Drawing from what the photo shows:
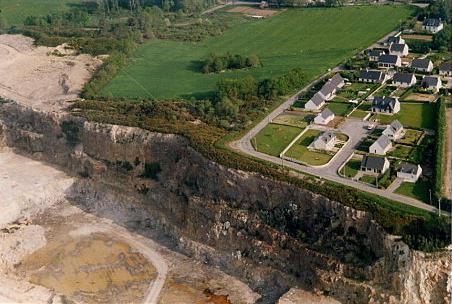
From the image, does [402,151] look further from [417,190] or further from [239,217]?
[239,217]

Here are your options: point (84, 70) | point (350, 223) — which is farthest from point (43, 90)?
point (350, 223)

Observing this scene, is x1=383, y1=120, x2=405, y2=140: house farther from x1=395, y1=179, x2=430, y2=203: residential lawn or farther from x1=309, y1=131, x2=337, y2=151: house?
x1=395, y1=179, x2=430, y2=203: residential lawn

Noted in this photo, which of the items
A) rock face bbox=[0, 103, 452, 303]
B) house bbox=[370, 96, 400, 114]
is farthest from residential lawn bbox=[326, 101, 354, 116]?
rock face bbox=[0, 103, 452, 303]

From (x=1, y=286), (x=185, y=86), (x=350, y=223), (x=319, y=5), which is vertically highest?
Result: (x=319, y=5)

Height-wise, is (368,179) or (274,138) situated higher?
(274,138)

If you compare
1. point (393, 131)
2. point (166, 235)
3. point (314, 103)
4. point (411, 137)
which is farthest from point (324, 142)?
point (166, 235)

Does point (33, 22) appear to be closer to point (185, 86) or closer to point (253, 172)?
point (185, 86)

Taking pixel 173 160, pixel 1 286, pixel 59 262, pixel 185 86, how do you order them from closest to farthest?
pixel 1 286 < pixel 59 262 < pixel 173 160 < pixel 185 86
